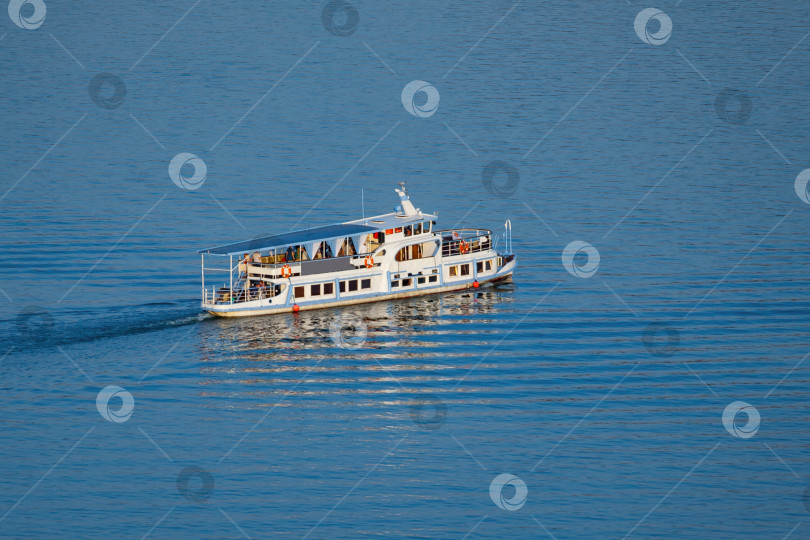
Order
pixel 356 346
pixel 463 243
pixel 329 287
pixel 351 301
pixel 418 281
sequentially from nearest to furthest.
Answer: pixel 356 346, pixel 329 287, pixel 351 301, pixel 418 281, pixel 463 243

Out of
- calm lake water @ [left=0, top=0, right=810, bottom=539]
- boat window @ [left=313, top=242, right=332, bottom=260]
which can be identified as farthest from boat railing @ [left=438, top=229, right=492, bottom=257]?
boat window @ [left=313, top=242, right=332, bottom=260]

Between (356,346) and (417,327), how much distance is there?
19.6ft

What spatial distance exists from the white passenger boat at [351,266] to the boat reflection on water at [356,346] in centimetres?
99

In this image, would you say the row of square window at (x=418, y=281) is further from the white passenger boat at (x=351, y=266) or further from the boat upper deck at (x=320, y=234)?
the boat upper deck at (x=320, y=234)

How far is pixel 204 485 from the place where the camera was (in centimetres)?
6675

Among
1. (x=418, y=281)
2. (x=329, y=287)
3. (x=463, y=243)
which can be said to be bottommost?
(x=329, y=287)

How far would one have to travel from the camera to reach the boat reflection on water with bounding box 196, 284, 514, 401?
7931cm

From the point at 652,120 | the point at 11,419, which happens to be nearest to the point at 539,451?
the point at 11,419

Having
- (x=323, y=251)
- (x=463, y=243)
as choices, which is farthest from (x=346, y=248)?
(x=463, y=243)

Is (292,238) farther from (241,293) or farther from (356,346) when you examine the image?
(356,346)

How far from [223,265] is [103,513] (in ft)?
138

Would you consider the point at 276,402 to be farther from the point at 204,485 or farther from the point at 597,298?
the point at 597,298

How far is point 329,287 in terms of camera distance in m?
94.2

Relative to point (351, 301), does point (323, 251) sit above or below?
above
